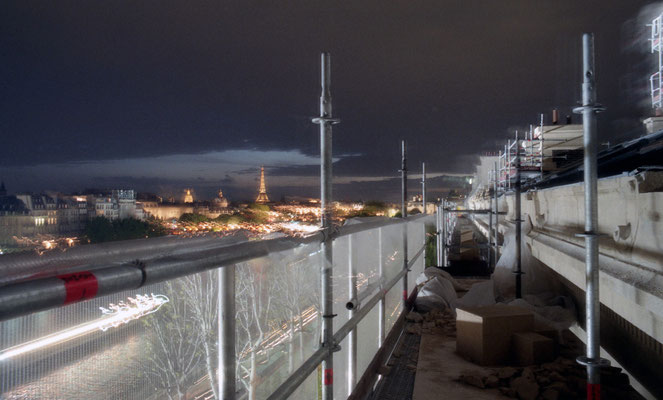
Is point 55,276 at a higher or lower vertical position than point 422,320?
higher

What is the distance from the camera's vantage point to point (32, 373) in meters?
1.01

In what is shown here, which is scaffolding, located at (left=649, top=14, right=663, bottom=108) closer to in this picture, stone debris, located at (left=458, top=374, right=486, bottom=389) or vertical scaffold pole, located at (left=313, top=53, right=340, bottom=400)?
stone debris, located at (left=458, top=374, right=486, bottom=389)

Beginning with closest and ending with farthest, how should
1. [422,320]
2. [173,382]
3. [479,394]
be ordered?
[173,382]
[479,394]
[422,320]

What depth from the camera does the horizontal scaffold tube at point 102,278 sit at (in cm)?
90

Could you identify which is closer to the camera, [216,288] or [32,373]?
[32,373]

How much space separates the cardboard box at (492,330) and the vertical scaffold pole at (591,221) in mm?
1531

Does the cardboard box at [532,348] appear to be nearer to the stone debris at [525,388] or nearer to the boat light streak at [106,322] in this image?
the stone debris at [525,388]

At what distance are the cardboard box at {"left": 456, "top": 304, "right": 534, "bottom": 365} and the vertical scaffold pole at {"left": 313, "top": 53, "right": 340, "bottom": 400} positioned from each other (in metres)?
2.53

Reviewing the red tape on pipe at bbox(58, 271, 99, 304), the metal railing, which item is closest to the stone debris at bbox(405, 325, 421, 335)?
the metal railing

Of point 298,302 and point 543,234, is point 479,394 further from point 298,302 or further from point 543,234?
point 543,234

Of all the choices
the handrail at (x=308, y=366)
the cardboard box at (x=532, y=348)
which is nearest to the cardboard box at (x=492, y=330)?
the cardboard box at (x=532, y=348)

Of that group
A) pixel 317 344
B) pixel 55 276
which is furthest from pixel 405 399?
pixel 55 276

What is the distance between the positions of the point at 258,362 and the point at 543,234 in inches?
250

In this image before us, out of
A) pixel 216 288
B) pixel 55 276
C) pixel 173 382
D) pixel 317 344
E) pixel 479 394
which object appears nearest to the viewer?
pixel 55 276
